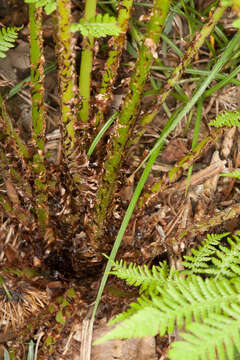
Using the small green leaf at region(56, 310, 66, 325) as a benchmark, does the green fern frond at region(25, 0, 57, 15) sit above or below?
above

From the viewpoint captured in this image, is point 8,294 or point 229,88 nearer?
point 8,294

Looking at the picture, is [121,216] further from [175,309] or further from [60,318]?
[175,309]

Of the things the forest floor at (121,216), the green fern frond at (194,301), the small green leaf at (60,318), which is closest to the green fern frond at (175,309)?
the green fern frond at (194,301)

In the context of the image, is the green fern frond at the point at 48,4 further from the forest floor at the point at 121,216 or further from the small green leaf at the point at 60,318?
the small green leaf at the point at 60,318

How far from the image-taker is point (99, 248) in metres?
1.04

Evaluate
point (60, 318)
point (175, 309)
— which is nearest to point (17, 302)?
point (60, 318)

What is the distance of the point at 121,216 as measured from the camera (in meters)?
1.04

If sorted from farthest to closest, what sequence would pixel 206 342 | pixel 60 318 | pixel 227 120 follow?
pixel 60 318
pixel 227 120
pixel 206 342

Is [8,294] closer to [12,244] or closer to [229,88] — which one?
[12,244]

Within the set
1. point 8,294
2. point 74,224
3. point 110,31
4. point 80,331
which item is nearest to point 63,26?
point 110,31

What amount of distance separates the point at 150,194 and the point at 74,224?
0.80ft

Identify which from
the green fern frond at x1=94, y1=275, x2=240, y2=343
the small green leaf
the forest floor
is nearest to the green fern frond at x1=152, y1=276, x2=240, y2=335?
the green fern frond at x1=94, y1=275, x2=240, y2=343

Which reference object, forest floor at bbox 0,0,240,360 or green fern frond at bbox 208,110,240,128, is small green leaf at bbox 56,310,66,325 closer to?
forest floor at bbox 0,0,240,360

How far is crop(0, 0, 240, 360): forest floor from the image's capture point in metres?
1.01
